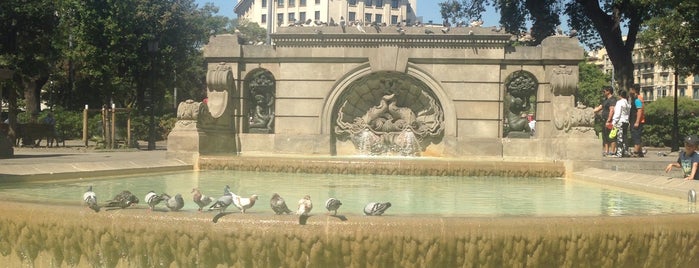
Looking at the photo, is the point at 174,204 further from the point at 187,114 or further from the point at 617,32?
the point at 617,32

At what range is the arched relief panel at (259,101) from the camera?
679 inches

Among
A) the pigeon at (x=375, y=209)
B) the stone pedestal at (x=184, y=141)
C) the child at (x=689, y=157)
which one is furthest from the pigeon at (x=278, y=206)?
the stone pedestal at (x=184, y=141)

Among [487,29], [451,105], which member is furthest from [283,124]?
[487,29]

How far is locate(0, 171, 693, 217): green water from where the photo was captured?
792 cm

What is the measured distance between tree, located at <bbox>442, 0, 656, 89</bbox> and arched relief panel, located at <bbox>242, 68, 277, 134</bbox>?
16856mm

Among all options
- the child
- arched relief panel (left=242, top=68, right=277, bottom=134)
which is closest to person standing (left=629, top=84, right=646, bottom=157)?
the child

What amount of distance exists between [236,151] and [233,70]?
1.81 meters

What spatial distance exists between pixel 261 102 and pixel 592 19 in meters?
20.3

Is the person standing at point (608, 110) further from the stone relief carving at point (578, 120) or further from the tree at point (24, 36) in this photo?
the tree at point (24, 36)

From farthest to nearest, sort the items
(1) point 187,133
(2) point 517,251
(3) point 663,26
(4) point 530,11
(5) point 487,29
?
(4) point 530,11 → (3) point 663,26 → (5) point 487,29 → (1) point 187,133 → (2) point 517,251

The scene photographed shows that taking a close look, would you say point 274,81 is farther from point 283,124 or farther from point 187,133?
point 187,133

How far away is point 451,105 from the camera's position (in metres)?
16.5

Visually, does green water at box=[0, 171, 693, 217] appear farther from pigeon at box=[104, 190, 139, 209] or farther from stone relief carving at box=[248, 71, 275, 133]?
stone relief carving at box=[248, 71, 275, 133]

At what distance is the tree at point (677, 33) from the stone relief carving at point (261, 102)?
54.2 feet
